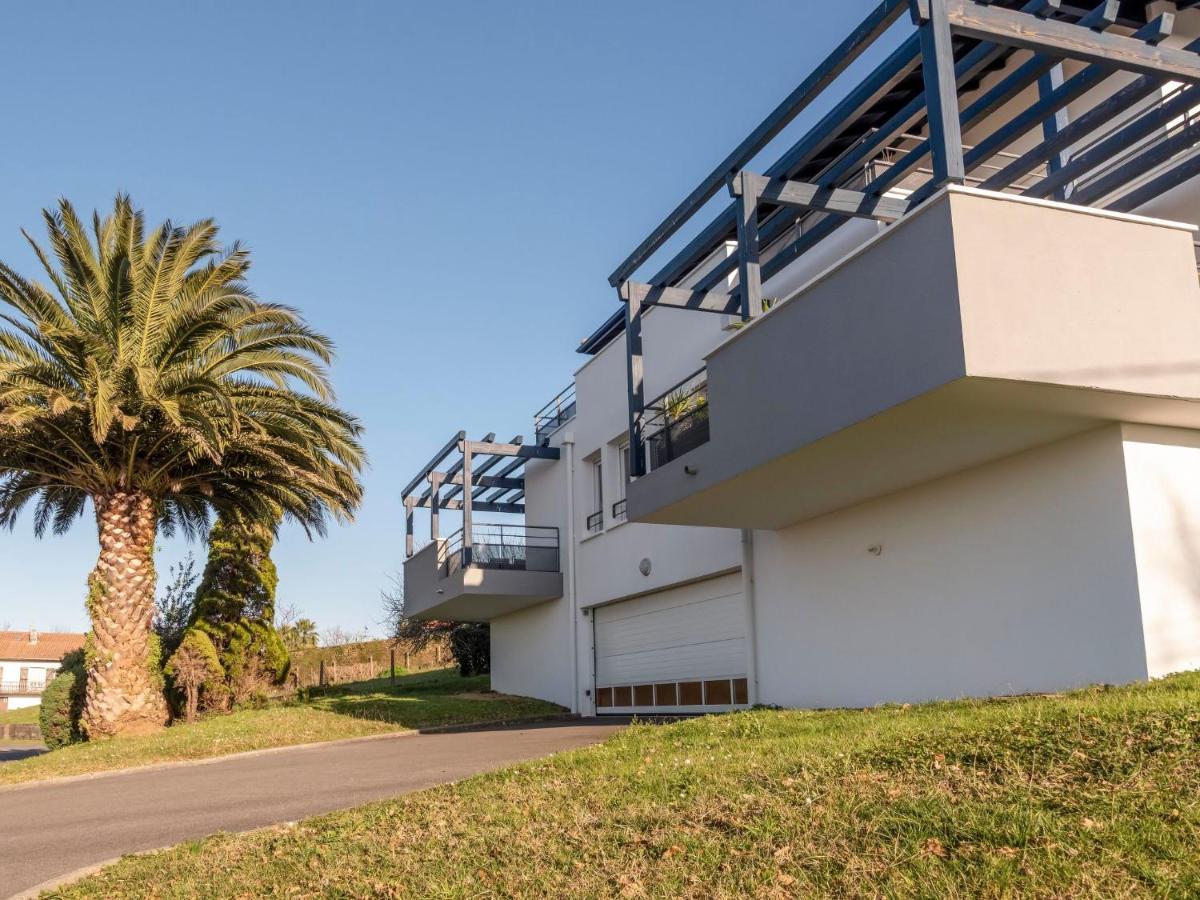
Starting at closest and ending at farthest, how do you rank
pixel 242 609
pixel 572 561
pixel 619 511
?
1. pixel 619 511
2. pixel 572 561
3. pixel 242 609

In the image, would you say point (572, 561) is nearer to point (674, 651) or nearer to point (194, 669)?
point (674, 651)

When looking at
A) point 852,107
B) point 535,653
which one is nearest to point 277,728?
point 535,653

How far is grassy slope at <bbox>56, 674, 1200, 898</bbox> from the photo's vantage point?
4.66m

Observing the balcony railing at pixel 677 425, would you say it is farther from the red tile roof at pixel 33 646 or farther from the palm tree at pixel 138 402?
the red tile roof at pixel 33 646

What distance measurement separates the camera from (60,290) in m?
18.9

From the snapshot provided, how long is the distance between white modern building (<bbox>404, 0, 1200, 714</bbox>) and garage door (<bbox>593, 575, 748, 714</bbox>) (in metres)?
0.11

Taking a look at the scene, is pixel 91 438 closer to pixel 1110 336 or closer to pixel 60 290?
pixel 60 290

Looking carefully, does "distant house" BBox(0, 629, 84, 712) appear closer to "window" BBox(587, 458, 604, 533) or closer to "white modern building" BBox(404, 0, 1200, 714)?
"window" BBox(587, 458, 604, 533)

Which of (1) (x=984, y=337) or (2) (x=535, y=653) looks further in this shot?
(2) (x=535, y=653)

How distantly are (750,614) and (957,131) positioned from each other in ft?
28.1

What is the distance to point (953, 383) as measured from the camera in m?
8.37

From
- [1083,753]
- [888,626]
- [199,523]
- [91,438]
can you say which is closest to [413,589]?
[199,523]

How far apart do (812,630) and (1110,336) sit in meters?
6.55

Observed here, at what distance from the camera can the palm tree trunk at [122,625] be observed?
18984mm
